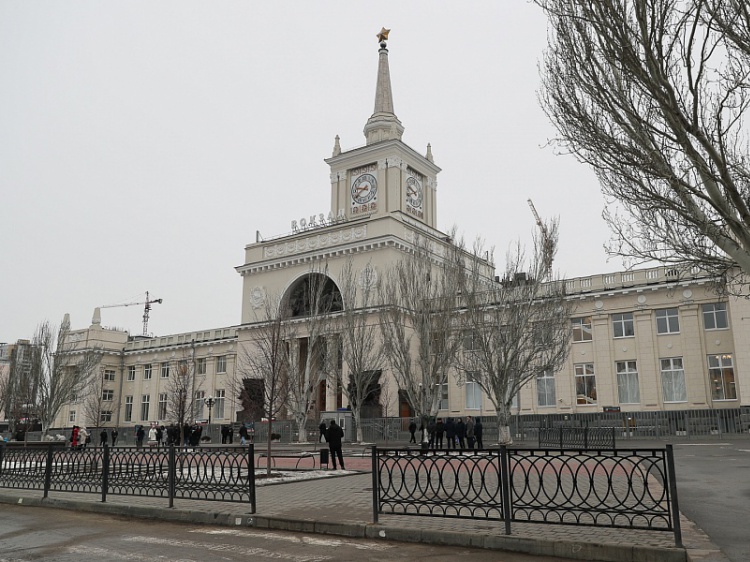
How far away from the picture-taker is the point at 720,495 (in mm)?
11094

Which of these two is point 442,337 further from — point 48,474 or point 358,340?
point 48,474

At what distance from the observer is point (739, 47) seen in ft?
28.8

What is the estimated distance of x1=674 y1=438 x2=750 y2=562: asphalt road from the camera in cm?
723

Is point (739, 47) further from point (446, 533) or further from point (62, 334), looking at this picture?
point (62, 334)

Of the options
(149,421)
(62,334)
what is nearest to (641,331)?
(62,334)

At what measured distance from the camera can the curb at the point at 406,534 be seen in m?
6.57

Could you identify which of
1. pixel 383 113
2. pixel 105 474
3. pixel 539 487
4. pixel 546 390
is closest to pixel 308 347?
pixel 546 390

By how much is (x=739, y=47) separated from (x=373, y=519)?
8566mm

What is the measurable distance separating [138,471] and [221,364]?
157ft

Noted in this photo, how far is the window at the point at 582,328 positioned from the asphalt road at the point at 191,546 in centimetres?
3467

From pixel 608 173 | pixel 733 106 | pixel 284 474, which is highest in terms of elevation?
pixel 733 106

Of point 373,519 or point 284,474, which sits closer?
point 373,519

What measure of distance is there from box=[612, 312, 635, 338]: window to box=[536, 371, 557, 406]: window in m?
5.07

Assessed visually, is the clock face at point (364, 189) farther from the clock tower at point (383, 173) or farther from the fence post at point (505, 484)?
the fence post at point (505, 484)
